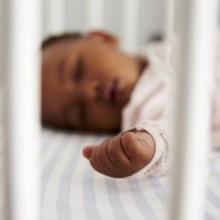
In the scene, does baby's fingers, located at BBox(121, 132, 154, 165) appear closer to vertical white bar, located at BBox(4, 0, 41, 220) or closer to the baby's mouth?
vertical white bar, located at BBox(4, 0, 41, 220)

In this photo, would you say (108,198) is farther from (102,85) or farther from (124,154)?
(102,85)

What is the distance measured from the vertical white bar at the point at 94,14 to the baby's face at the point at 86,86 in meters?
0.43

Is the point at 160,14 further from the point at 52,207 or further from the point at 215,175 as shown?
the point at 52,207

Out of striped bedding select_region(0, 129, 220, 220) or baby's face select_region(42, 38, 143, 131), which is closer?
striped bedding select_region(0, 129, 220, 220)

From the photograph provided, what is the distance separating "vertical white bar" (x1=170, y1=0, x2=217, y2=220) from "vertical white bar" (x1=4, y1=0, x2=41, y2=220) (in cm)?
9

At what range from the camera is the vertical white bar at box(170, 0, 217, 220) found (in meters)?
0.30

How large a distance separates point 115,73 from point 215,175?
395 millimetres

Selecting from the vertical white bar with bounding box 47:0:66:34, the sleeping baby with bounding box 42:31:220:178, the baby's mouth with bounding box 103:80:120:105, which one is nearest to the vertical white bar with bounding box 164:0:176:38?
the sleeping baby with bounding box 42:31:220:178

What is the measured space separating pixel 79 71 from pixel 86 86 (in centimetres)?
4

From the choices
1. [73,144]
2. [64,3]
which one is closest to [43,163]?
[73,144]

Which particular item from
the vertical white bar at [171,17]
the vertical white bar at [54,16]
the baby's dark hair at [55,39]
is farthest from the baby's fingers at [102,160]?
the vertical white bar at [54,16]

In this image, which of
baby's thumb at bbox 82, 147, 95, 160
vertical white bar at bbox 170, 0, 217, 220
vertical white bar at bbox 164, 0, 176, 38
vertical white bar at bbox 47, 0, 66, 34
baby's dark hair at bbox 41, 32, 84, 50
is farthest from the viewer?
vertical white bar at bbox 47, 0, 66, 34

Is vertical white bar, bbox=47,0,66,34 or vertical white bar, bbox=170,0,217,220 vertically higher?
vertical white bar, bbox=47,0,66,34

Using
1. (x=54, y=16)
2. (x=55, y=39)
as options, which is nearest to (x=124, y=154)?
(x=55, y=39)
